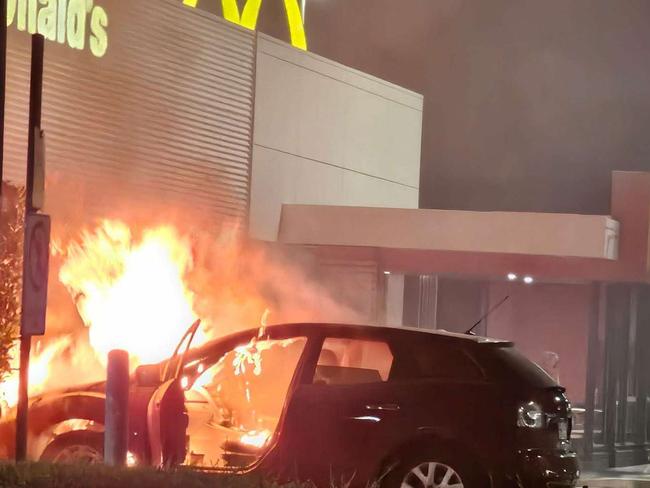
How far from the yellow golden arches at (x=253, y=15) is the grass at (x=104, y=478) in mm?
12439

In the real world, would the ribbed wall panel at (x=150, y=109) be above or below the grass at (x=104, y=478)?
above

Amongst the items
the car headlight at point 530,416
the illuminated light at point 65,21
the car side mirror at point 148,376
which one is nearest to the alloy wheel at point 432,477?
the car headlight at point 530,416

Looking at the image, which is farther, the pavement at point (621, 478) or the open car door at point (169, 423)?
the pavement at point (621, 478)

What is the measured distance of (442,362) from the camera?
10.3 m

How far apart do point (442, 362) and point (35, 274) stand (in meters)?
2.96

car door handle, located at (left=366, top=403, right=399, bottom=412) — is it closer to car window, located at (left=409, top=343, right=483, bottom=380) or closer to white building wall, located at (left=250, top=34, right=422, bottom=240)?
car window, located at (left=409, top=343, right=483, bottom=380)

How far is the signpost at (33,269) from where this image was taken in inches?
357

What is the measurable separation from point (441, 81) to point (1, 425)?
89.0 ft

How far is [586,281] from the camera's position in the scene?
21516 mm

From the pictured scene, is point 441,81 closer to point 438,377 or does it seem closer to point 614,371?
point 614,371

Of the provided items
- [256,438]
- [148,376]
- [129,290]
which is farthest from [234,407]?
[129,290]

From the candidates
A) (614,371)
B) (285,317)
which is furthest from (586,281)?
(285,317)

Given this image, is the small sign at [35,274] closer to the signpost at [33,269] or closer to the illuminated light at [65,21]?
the signpost at [33,269]

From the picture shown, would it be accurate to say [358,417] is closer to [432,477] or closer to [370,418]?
[370,418]
